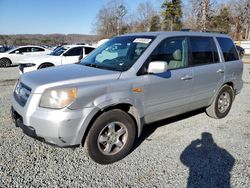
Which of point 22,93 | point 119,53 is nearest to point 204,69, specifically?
point 119,53

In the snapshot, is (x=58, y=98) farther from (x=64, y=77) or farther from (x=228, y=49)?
(x=228, y=49)

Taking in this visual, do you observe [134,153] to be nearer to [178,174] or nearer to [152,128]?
[178,174]

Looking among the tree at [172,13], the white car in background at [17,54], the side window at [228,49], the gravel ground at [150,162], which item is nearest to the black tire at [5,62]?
the white car in background at [17,54]

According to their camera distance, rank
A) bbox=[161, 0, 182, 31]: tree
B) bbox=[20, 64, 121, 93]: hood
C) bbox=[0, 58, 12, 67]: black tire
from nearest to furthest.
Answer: bbox=[20, 64, 121, 93]: hood → bbox=[0, 58, 12, 67]: black tire → bbox=[161, 0, 182, 31]: tree

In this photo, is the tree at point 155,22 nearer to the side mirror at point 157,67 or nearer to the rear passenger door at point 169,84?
the rear passenger door at point 169,84

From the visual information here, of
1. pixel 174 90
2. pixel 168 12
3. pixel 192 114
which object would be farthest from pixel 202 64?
pixel 168 12

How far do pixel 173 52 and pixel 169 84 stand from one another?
0.61 metres

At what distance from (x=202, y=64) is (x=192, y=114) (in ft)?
5.03

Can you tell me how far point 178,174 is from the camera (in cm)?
324

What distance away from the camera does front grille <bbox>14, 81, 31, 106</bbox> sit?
3289 mm

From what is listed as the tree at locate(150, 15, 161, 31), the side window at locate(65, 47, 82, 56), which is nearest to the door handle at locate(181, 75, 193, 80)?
the side window at locate(65, 47, 82, 56)

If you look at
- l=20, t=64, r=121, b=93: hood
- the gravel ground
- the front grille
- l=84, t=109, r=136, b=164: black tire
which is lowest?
the gravel ground

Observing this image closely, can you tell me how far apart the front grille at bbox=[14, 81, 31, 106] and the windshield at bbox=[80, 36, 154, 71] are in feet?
3.78

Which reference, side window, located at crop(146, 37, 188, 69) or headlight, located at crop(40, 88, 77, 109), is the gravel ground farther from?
side window, located at crop(146, 37, 188, 69)
